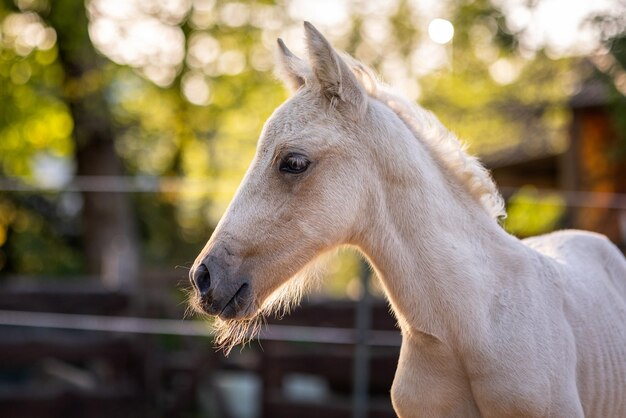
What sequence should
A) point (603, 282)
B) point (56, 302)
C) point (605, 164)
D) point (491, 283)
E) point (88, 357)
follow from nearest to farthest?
point (491, 283), point (603, 282), point (88, 357), point (56, 302), point (605, 164)

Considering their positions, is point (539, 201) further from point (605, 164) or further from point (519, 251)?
point (519, 251)

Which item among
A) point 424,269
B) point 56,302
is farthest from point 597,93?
point 424,269

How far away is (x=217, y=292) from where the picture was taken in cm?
274

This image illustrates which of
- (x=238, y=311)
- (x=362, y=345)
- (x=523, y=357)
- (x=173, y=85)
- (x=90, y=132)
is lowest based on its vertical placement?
(x=362, y=345)

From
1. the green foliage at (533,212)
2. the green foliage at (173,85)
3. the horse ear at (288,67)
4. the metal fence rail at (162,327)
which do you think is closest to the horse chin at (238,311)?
the horse ear at (288,67)

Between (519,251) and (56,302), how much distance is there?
633 centimetres

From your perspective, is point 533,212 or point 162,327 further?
point 533,212

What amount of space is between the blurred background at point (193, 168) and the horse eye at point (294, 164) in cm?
49

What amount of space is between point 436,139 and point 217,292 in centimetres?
98

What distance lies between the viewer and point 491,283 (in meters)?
3.02

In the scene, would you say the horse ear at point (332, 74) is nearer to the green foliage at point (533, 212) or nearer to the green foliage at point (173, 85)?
the green foliage at point (533, 212)

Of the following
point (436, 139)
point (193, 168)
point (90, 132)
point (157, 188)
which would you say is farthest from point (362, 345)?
point (193, 168)

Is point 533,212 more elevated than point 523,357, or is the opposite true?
point 533,212

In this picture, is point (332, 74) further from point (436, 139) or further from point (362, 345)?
point (362, 345)
